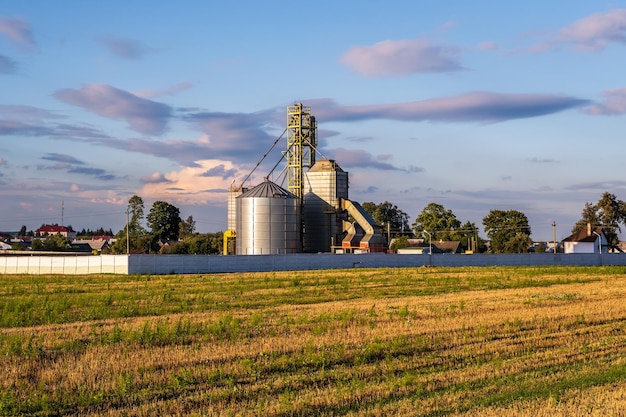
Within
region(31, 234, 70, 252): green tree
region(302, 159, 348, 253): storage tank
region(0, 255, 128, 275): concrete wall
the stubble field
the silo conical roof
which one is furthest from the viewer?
region(31, 234, 70, 252): green tree

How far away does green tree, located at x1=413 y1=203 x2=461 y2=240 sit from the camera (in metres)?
150

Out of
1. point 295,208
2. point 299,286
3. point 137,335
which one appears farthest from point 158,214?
point 137,335

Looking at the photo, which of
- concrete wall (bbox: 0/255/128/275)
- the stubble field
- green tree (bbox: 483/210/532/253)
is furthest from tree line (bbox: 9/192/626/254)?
the stubble field

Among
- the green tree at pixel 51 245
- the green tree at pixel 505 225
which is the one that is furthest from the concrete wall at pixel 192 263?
Answer: the green tree at pixel 51 245

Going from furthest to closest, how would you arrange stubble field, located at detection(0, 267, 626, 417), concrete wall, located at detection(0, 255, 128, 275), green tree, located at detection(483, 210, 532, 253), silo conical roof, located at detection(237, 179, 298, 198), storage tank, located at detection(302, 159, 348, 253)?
green tree, located at detection(483, 210, 532, 253), storage tank, located at detection(302, 159, 348, 253), silo conical roof, located at detection(237, 179, 298, 198), concrete wall, located at detection(0, 255, 128, 275), stubble field, located at detection(0, 267, 626, 417)

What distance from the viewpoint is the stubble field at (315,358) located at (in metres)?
12.3

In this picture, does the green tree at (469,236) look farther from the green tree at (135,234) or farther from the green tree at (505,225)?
the green tree at (135,234)

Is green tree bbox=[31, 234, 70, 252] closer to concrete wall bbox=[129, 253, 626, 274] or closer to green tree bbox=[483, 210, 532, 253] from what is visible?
green tree bbox=[483, 210, 532, 253]

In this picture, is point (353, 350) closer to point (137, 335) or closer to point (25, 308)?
point (137, 335)

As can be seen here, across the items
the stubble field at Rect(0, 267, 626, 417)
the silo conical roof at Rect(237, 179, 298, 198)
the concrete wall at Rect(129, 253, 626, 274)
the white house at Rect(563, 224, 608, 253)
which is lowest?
the stubble field at Rect(0, 267, 626, 417)

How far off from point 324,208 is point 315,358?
76890 mm

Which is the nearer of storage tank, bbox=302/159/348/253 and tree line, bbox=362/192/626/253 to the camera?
storage tank, bbox=302/159/348/253

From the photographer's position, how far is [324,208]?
9312cm

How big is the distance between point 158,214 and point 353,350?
15053 cm
